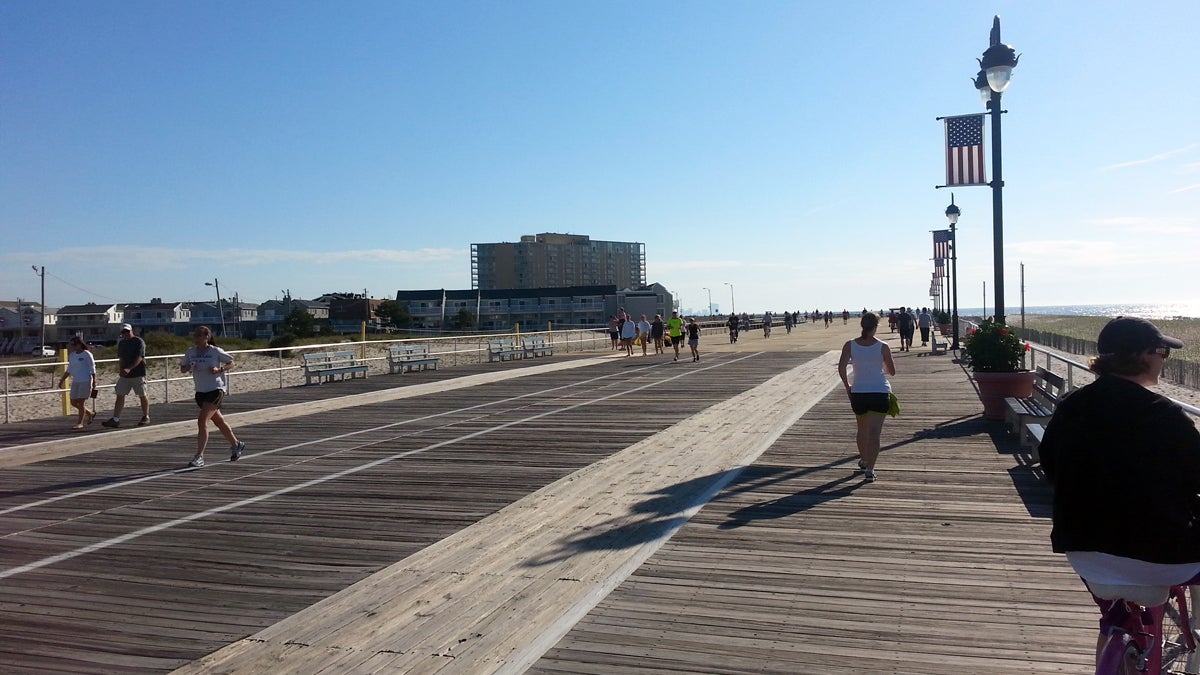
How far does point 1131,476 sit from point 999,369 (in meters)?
10.2

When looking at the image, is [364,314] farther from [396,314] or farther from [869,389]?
[869,389]

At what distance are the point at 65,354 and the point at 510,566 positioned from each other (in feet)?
51.0

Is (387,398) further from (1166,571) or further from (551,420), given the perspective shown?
(1166,571)

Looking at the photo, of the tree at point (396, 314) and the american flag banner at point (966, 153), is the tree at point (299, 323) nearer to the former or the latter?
the tree at point (396, 314)

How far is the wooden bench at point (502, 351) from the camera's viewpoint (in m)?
31.6

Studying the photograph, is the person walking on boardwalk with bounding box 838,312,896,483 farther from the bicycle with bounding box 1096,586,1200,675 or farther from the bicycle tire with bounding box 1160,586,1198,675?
the bicycle with bounding box 1096,586,1200,675

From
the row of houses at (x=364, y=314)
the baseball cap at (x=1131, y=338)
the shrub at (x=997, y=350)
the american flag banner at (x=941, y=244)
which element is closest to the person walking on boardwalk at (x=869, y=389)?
the shrub at (x=997, y=350)

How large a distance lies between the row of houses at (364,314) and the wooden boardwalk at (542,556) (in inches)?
3402

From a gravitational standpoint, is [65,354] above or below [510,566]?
above

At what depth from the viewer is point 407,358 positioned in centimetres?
2647

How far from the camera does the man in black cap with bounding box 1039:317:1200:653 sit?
2955mm

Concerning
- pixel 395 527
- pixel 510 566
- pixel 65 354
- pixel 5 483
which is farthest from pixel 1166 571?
pixel 65 354

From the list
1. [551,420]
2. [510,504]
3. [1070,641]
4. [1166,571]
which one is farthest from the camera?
[551,420]

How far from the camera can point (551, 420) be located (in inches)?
555
